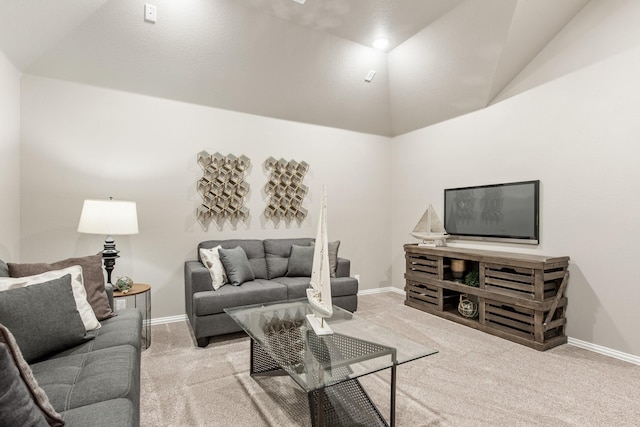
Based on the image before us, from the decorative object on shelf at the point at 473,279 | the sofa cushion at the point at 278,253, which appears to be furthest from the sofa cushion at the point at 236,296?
the decorative object on shelf at the point at 473,279

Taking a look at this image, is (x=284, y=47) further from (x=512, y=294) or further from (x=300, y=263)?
(x=512, y=294)

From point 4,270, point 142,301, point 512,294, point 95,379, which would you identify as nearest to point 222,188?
point 142,301

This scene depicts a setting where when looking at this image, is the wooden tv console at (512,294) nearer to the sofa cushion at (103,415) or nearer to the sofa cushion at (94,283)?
the sofa cushion at (103,415)

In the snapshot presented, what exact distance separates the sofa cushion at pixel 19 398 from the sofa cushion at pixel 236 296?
6.18ft

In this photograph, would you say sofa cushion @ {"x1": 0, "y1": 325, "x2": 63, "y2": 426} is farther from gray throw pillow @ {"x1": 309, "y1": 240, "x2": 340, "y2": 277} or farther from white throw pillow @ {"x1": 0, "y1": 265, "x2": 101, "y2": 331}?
gray throw pillow @ {"x1": 309, "y1": 240, "x2": 340, "y2": 277}

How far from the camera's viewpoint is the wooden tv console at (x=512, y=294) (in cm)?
296

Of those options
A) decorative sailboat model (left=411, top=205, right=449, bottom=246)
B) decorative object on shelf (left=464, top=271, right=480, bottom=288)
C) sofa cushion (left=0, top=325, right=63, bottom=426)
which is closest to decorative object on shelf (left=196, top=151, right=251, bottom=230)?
decorative sailboat model (left=411, top=205, right=449, bottom=246)

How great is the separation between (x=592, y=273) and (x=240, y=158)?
12.3 feet

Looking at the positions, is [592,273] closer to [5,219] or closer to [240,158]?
[240,158]

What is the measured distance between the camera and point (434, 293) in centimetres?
399

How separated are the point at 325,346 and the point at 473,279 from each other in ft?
8.01

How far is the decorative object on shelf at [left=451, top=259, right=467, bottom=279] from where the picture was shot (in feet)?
12.6

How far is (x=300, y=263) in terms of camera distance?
154 inches

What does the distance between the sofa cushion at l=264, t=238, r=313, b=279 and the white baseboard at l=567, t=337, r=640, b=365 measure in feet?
9.35
